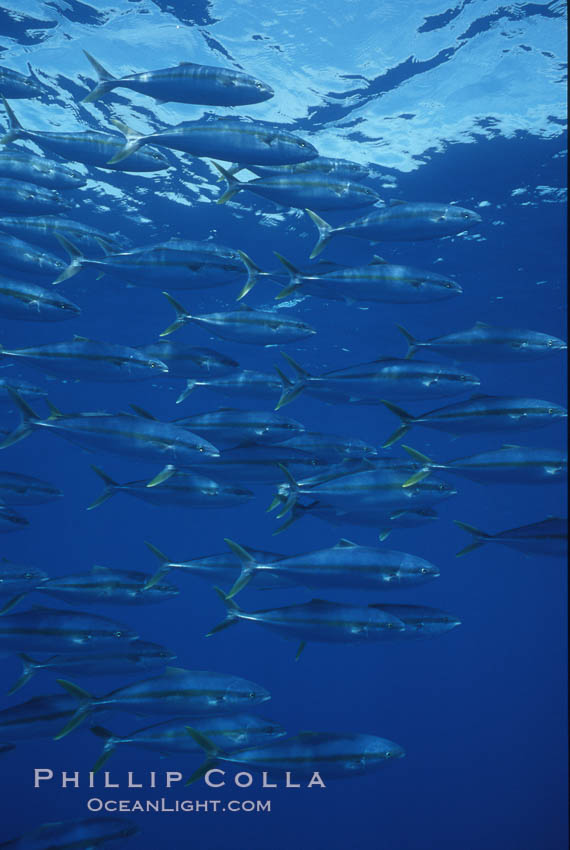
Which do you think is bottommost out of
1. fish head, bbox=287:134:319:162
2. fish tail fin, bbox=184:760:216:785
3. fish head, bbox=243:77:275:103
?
fish tail fin, bbox=184:760:216:785

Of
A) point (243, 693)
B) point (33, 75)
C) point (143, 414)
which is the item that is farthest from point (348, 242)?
point (243, 693)

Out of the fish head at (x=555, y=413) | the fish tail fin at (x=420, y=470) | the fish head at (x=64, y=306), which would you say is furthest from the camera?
the fish head at (x=64, y=306)

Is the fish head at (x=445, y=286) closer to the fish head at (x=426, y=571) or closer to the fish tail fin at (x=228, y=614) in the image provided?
the fish head at (x=426, y=571)

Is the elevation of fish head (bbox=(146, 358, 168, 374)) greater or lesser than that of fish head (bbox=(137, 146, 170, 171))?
lesser

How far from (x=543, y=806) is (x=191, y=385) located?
1073 inches

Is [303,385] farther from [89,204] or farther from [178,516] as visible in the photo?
[178,516]

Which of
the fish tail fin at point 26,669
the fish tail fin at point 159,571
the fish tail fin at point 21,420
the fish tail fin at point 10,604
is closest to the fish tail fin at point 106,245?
the fish tail fin at point 21,420

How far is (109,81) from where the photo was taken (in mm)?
5012

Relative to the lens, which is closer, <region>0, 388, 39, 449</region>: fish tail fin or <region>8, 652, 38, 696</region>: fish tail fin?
<region>0, 388, 39, 449</region>: fish tail fin

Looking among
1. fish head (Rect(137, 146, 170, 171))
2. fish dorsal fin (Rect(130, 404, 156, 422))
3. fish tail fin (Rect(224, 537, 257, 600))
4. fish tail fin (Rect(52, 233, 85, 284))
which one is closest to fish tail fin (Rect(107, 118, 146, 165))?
fish head (Rect(137, 146, 170, 171))

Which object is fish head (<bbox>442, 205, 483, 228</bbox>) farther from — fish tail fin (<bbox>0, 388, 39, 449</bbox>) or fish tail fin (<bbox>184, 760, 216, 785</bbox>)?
fish tail fin (<bbox>184, 760, 216, 785</bbox>)

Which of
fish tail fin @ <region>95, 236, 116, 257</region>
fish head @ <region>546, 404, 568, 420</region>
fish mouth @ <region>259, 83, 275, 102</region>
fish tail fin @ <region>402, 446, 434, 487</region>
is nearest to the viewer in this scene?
fish mouth @ <region>259, 83, 275, 102</region>

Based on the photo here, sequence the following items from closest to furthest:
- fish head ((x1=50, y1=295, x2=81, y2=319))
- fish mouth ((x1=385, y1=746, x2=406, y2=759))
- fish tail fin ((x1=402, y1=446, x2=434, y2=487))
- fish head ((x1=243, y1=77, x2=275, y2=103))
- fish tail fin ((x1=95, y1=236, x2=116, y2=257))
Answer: fish head ((x1=243, y1=77, x2=275, y2=103))
fish tail fin ((x1=402, y1=446, x2=434, y2=487))
fish mouth ((x1=385, y1=746, x2=406, y2=759))
fish head ((x1=50, y1=295, x2=81, y2=319))
fish tail fin ((x1=95, y1=236, x2=116, y2=257))

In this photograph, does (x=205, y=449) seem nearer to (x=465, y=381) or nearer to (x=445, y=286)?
(x=465, y=381)
